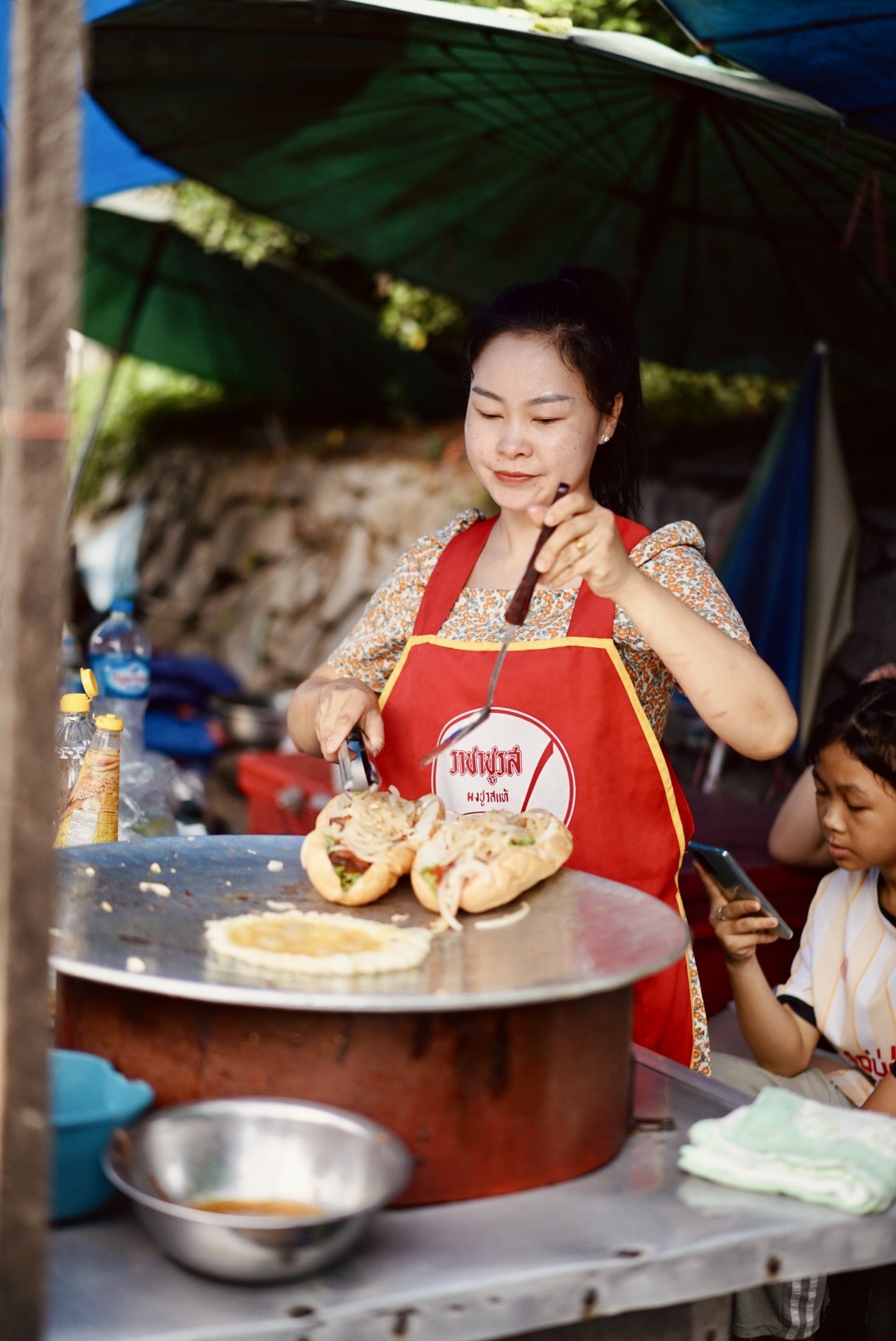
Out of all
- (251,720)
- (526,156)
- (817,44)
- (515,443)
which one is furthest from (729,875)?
(251,720)

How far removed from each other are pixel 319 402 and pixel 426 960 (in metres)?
9.14

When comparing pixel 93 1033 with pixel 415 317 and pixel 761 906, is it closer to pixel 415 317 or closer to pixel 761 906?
pixel 761 906

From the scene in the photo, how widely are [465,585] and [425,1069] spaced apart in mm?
1130

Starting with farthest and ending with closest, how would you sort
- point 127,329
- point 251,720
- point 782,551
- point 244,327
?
point 244,327 < point 127,329 < point 251,720 < point 782,551

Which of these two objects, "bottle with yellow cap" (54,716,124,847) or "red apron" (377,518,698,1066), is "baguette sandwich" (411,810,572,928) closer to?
"red apron" (377,518,698,1066)

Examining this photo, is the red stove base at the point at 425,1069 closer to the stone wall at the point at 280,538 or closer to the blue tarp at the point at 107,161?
the blue tarp at the point at 107,161

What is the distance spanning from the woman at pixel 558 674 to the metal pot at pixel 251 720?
342 cm

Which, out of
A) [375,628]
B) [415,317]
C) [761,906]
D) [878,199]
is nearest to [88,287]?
[415,317]

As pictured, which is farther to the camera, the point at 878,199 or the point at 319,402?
the point at 319,402

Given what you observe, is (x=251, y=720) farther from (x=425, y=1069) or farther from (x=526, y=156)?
(x=425, y=1069)

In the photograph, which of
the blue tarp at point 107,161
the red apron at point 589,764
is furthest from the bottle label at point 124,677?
the blue tarp at point 107,161

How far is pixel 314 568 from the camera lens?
382 inches

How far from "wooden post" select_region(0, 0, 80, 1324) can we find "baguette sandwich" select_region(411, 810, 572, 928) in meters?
0.68

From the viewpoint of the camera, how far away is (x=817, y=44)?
2945 mm
